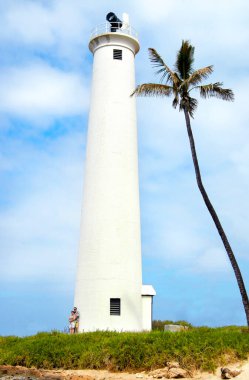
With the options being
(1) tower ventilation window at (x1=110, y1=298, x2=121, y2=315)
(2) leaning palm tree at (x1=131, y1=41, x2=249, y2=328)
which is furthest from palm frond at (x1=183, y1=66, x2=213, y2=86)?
(1) tower ventilation window at (x1=110, y1=298, x2=121, y2=315)

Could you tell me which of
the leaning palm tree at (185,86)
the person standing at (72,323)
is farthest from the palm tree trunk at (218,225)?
the person standing at (72,323)

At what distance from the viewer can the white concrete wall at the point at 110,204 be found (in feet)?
76.9

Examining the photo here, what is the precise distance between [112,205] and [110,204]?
0.10m

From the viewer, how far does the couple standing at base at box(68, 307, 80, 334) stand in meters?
23.5

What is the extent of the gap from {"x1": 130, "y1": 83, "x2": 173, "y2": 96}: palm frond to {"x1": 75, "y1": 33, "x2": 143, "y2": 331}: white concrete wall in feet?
11.8

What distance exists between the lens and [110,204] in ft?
79.3

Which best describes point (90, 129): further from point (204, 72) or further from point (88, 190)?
point (204, 72)

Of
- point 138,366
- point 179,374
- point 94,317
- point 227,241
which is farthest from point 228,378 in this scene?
point 94,317

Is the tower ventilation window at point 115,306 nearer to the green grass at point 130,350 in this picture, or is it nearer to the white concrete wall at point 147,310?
the white concrete wall at point 147,310

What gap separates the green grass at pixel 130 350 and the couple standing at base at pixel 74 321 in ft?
9.08

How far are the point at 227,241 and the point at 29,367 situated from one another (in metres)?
8.70

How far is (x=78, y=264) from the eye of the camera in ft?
79.8

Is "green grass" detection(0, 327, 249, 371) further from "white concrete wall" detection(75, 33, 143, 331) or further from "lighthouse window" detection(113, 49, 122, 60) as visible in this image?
"lighthouse window" detection(113, 49, 122, 60)

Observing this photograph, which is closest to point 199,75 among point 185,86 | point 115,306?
point 185,86
